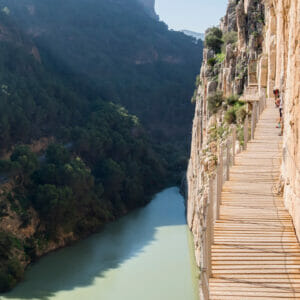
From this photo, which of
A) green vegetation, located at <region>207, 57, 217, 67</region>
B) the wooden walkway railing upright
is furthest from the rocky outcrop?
the wooden walkway railing upright

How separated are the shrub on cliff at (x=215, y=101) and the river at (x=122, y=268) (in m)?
9.41

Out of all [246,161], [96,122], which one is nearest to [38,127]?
[96,122]

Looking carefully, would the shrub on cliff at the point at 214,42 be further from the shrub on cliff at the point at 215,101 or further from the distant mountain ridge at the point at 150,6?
the distant mountain ridge at the point at 150,6

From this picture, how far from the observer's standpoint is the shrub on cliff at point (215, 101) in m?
25.7

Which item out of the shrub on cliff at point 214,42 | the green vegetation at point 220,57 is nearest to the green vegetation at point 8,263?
the green vegetation at point 220,57

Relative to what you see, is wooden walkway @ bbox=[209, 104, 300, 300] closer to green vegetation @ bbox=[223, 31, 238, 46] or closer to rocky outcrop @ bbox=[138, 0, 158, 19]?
green vegetation @ bbox=[223, 31, 238, 46]

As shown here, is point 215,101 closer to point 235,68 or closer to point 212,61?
point 235,68

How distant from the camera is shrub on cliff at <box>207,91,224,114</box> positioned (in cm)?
2573

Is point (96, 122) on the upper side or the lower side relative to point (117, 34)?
lower

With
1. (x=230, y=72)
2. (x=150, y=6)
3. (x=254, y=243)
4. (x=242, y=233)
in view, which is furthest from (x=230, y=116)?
(x=150, y=6)

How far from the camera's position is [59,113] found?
44094 mm

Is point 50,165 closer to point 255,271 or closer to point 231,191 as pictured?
point 231,191

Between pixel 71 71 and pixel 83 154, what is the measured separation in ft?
73.1

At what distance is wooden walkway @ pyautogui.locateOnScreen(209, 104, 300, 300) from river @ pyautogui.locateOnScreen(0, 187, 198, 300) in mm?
12758
